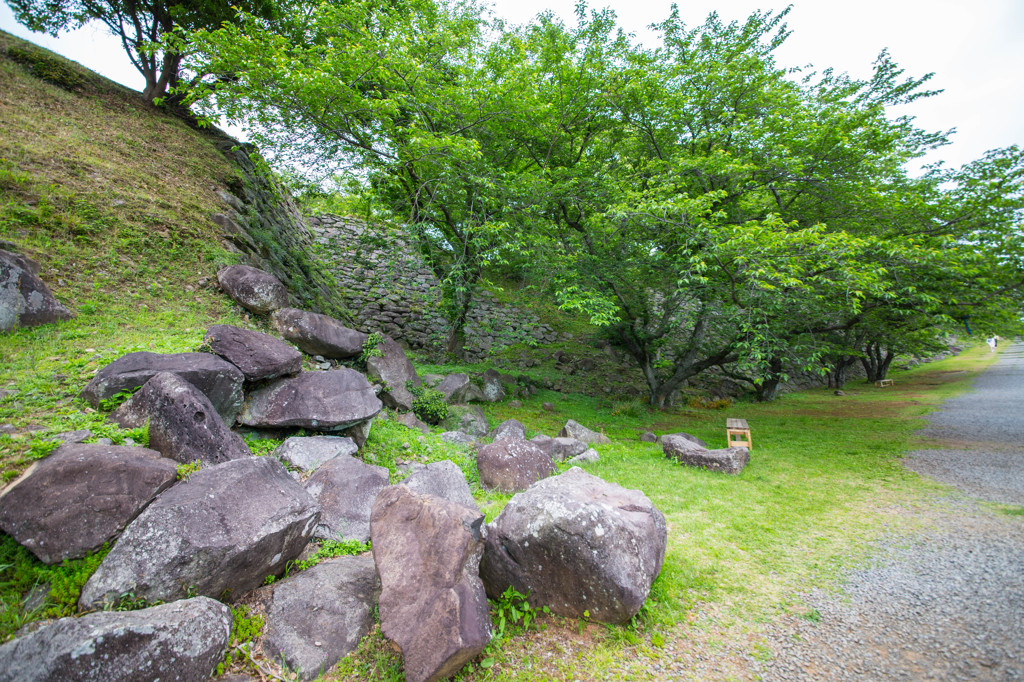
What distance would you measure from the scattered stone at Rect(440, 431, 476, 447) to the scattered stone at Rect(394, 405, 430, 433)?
0.41 meters

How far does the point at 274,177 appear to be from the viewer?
10773mm

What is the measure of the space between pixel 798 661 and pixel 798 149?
11.5 meters

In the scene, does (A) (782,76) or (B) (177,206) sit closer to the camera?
(B) (177,206)

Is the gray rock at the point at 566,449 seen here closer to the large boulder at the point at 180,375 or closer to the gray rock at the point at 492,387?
Answer: the gray rock at the point at 492,387

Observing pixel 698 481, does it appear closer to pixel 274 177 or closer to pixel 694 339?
pixel 694 339

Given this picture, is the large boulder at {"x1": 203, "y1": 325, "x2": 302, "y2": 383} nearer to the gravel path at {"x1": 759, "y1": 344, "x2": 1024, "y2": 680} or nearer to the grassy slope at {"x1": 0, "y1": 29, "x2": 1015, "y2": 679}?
the grassy slope at {"x1": 0, "y1": 29, "x2": 1015, "y2": 679}

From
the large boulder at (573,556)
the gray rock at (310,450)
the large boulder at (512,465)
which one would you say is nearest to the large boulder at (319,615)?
the large boulder at (573,556)

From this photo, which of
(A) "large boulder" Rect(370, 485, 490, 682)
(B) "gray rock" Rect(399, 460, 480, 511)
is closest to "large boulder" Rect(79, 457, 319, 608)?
(A) "large boulder" Rect(370, 485, 490, 682)

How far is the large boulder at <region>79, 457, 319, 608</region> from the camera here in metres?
2.72

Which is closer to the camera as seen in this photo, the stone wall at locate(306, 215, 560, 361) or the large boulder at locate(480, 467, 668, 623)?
the large boulder at locate(480, 467, 668, 623)

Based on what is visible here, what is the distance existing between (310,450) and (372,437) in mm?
1484

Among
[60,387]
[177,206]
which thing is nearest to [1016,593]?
[60,387]

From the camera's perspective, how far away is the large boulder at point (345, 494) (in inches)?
165

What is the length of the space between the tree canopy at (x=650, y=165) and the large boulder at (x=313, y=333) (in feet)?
11.8
